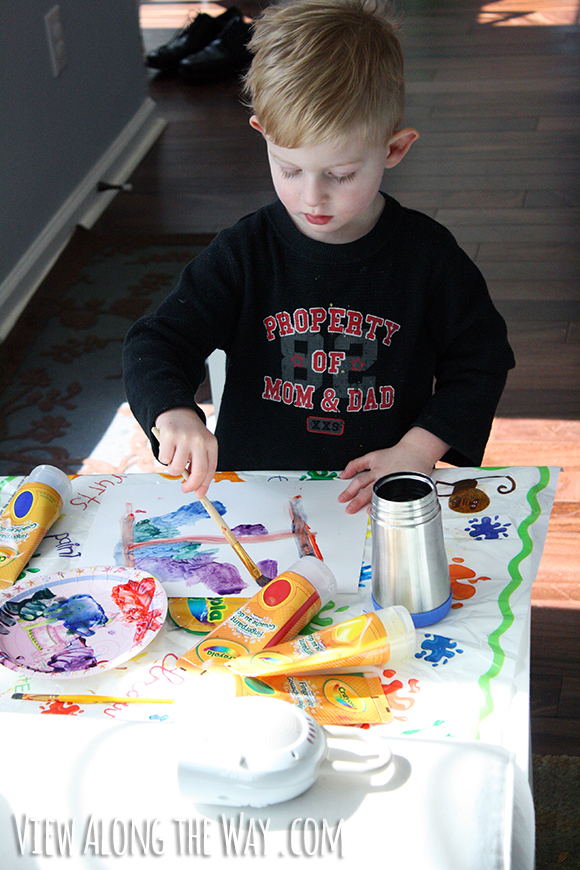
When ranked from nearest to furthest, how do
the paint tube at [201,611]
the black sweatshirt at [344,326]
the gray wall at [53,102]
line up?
the paint tube at [201,611] < the black sweatshirt at [344,326] < the gray wall at [53,102]

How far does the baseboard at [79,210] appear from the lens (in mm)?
2656

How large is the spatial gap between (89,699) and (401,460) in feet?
1.41

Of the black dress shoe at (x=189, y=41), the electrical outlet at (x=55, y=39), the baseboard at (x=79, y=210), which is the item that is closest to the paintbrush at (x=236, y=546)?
the baseboard at (x=79, y=210)

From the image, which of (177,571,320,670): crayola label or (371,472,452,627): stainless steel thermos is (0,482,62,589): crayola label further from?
(371,472,452,627): stainless steel thermos

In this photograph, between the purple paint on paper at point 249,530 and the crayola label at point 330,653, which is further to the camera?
the purple paint on paper at point 249,530

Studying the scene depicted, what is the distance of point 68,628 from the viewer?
748 millimetres

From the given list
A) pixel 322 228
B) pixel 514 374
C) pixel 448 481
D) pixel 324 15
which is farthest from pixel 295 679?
pixel 514 374

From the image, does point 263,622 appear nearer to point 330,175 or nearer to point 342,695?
point 342,695

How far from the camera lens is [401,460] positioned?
0.95 meters

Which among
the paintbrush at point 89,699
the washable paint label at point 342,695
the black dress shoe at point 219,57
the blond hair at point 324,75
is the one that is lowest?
the black dress shoe at point 219,57

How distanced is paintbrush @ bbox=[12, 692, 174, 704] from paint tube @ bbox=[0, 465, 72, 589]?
15cm

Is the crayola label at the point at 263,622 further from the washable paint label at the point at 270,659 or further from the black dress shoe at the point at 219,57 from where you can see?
the black dress shoe at the point at 219,57

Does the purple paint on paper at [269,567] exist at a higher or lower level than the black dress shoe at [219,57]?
higher

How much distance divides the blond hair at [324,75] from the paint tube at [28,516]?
42 cm
